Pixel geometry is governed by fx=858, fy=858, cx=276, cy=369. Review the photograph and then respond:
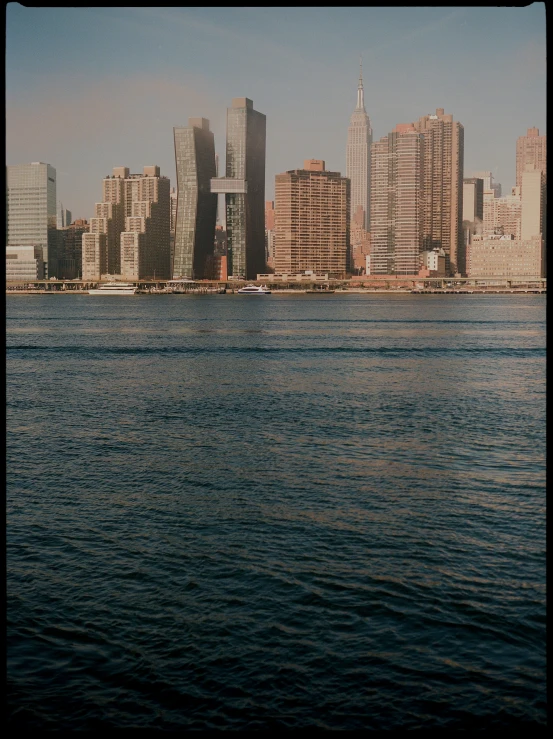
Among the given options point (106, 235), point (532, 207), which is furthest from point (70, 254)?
point (532, 207)

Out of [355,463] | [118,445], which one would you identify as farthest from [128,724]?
[118,445]

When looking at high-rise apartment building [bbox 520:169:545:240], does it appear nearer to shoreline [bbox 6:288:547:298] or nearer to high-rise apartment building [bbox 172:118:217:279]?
shoreline [bbox 6:288:547:298]

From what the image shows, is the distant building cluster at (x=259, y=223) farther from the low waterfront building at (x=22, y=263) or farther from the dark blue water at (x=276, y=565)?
the dark blue water at (x=276, y=565)

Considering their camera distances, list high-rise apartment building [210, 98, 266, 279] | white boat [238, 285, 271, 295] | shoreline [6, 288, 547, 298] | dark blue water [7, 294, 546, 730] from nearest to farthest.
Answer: dark blue water [7, 294, 546, 730] < white boat [238, 285, 271, 295] < shoreline [6, 288, 547, 298] < high-rise apartment building [210, 98, 266, 279]

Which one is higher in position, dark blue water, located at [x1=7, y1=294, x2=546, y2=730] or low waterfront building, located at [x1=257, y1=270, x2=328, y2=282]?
low waterfront building, located at [x1=257, y1=270, x2=328, y2=282]

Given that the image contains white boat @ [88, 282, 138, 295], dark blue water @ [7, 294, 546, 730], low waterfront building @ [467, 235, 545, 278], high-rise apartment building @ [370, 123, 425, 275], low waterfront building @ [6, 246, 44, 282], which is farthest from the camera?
high-rise apartment building @ [370, 123, 425, 275]

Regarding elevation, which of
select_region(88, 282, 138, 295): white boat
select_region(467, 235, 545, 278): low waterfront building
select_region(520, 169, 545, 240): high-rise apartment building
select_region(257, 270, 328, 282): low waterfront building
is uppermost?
select_region(520, 169, 545, 240): high-rise apartment building

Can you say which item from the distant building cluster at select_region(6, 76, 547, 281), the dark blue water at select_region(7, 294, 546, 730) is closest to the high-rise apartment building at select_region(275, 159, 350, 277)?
the distant building cluster at select_region(6, 76, 547, 281)

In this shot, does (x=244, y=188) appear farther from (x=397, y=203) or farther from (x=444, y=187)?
(x=444, y=187)
